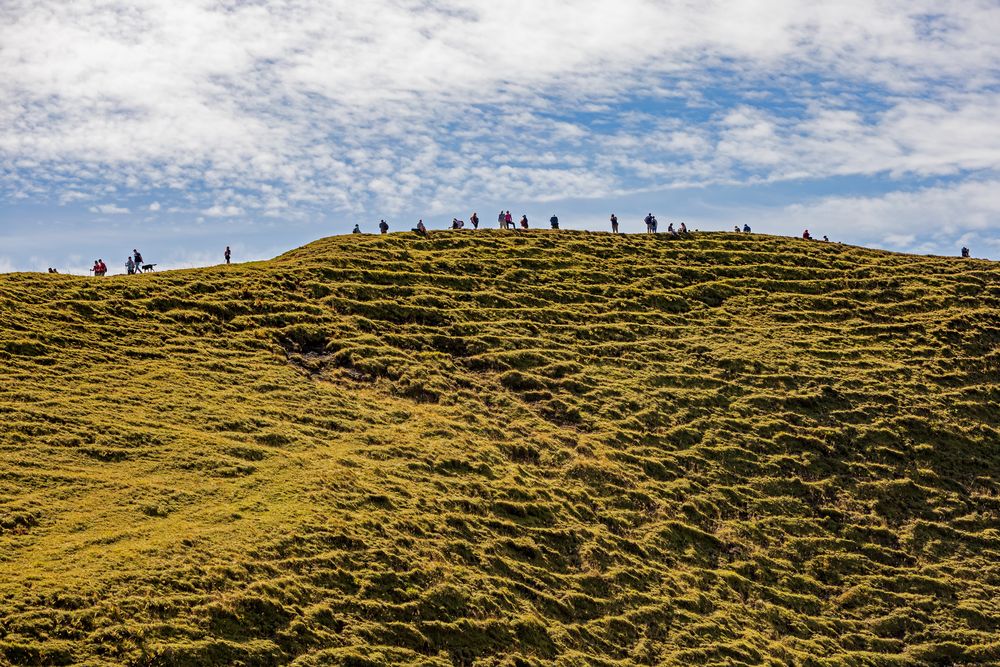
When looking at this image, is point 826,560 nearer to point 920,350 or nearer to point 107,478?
point 920,350

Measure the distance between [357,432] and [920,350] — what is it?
3792 centimetres

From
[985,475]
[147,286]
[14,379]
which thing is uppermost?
[147,286]

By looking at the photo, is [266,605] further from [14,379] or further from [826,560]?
[826,560]

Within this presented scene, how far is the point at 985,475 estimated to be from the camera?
52938 millimetres

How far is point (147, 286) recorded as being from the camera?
191ft

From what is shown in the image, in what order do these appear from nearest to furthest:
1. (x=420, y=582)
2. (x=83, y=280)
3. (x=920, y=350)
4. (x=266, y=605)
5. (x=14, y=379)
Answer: (x=266, y=605)
(x=420, y=582)
(x=14, y=379)
(x=83, y=280)
(x=920, y=350)

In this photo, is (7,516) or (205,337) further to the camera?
(205,337)

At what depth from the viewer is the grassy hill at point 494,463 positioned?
33.8m

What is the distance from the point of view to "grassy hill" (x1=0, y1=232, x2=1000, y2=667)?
3375 cm

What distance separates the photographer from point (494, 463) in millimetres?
47094

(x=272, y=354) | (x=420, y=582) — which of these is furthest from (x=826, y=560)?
(x=272, y=354)

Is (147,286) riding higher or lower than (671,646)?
higher

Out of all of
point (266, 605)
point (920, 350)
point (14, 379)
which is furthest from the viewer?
point (920, 350)

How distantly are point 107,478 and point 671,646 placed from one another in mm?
22786
